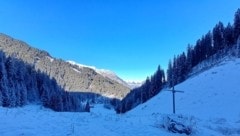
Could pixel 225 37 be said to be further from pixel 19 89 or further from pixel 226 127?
pixel 226 127

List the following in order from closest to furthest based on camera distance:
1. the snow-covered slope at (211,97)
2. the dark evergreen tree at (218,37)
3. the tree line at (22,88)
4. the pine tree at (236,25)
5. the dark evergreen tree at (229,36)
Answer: the snow-covered slope at (211,97) < the tree line at (22,88) < the pine tree at (236,25) < the dark evergreen tree at (229,36) < the dark evergreen tree at (218,37)

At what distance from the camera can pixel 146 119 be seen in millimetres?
31219

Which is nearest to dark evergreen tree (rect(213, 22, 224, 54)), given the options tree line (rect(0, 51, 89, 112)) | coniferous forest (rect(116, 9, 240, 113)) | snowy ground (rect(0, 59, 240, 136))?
coniferous forest (rect(116, 9, 240, 113))

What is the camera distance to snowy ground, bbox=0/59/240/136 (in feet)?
71.3

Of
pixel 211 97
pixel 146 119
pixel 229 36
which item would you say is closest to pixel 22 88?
pixel 211 97

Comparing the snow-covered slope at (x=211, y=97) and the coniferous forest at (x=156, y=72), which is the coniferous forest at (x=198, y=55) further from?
the snow-covered slope at (x=211, y=97)

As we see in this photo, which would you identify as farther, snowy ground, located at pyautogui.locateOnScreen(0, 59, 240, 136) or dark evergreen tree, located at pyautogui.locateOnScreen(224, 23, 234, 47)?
dark evergreen tree, located at pyautogui.locateOnScreen(224, 23, 234, 47)

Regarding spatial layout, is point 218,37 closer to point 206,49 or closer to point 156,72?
point 206,49

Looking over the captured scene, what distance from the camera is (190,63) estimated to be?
12888cm

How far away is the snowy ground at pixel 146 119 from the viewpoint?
21720 mm

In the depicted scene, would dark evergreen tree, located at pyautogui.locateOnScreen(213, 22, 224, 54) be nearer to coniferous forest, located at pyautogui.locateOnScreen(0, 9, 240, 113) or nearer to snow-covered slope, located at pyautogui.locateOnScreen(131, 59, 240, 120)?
coniferous forest, located at pyautogui.locateOnScreen(0, 9, 240, 113)

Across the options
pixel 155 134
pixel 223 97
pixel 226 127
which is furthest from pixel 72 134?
pixel 223 97

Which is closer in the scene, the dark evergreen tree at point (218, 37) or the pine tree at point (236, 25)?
the pine tree at point (236, 25)

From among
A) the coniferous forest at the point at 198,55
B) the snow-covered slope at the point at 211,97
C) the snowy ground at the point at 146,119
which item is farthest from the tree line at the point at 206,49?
the snowy ground at the point at 146,119
